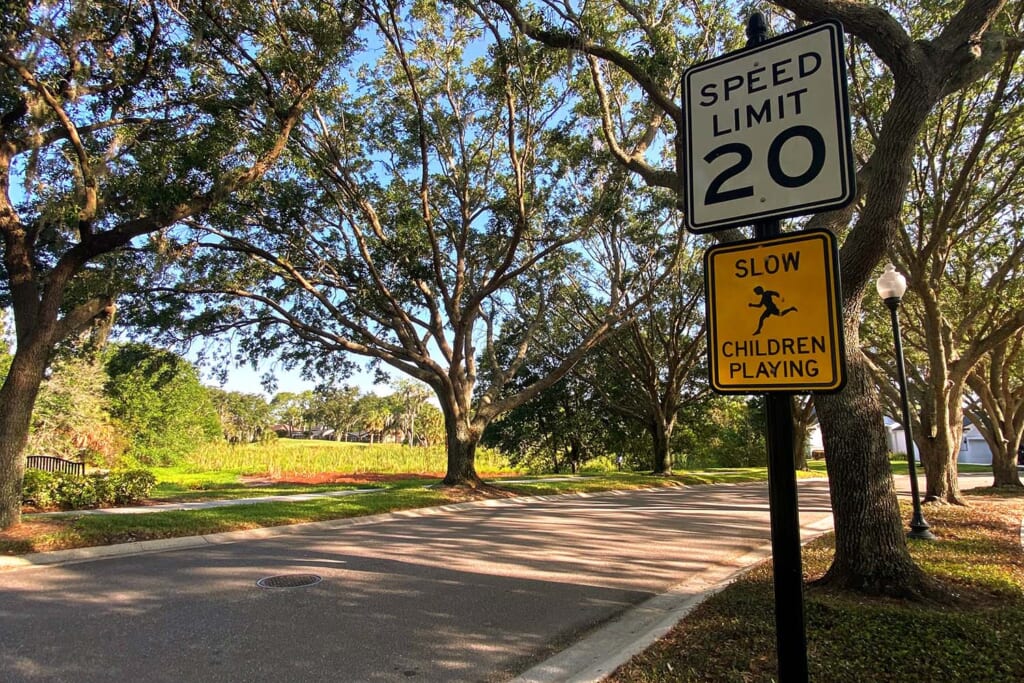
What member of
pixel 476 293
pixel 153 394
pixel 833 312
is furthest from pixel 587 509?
pixel 153 394

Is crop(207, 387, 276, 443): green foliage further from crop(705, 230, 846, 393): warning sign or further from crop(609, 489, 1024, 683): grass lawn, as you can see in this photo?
crop(705, 230, 846, 393): warning sign

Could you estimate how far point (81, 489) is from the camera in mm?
13484

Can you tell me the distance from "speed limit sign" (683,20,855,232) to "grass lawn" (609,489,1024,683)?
3.15 meters

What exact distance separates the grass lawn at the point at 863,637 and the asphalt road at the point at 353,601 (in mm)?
989

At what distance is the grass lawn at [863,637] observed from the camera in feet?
13.0

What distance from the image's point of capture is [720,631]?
487cm

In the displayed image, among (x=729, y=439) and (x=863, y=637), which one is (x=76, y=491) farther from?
(x=729, y=439)

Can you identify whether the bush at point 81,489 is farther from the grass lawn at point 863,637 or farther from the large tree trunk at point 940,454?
the large tree trunk at point 940,454

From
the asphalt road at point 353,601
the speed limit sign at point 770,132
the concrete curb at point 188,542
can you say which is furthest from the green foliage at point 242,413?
the speed limit sign at point 770,132

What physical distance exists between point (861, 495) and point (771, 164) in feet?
16.7

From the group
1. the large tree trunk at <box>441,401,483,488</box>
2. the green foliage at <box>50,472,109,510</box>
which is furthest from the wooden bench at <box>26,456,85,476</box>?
the large tree trunk at <box>441,401,483,488</box>

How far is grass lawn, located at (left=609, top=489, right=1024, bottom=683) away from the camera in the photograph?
13.0 ft

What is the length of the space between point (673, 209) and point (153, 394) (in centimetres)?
3218

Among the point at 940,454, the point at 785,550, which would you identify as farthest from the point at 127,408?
the point at 785,550
